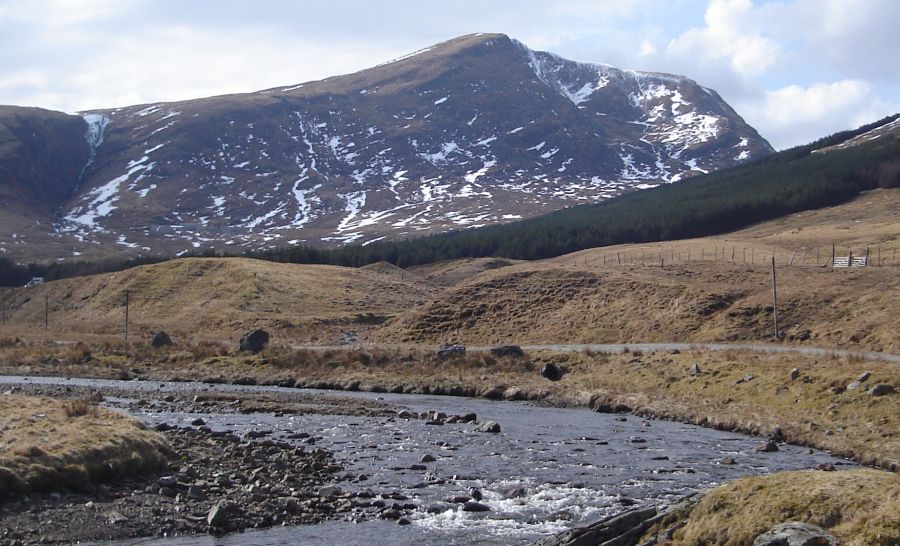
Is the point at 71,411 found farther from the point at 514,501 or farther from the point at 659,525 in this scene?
the point at 659,525

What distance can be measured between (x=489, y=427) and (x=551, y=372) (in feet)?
59.2

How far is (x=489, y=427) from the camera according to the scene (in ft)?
124

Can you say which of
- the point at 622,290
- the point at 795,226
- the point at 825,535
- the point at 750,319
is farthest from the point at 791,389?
the point at 795,226

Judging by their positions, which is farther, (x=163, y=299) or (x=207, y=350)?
(x=163, y=299)

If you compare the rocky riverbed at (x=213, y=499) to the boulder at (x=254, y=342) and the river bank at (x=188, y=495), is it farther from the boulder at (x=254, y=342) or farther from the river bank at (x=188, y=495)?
the boulder at (x=254, y=342)

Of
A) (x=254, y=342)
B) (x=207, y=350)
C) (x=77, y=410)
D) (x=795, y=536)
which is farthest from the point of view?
(x=207, y=350)

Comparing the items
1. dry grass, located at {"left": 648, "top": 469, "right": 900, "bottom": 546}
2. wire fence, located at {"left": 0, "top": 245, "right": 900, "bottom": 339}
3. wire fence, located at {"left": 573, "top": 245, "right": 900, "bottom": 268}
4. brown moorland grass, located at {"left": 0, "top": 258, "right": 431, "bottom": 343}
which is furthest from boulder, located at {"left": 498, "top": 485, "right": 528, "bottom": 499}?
wire fence, located at {"left": 0, "top": 245, "right": 900, "bottom": 339}

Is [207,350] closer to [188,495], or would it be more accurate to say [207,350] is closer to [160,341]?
[160,341]

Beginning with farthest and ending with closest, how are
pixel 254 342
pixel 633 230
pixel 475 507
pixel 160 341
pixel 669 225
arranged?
pixel 669 225
pixel 633 230
pixel 160 341
pixel 254 342
pixel 475 507

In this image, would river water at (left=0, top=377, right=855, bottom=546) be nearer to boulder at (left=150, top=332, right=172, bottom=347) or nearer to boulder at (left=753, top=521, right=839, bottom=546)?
boulder at (left=753, top=521, right=839, bottom=546)

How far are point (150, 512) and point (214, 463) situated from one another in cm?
588

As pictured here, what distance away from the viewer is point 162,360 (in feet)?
236

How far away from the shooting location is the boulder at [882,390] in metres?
34.4

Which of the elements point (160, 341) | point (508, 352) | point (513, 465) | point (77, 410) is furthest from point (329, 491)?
point (160, 341)
